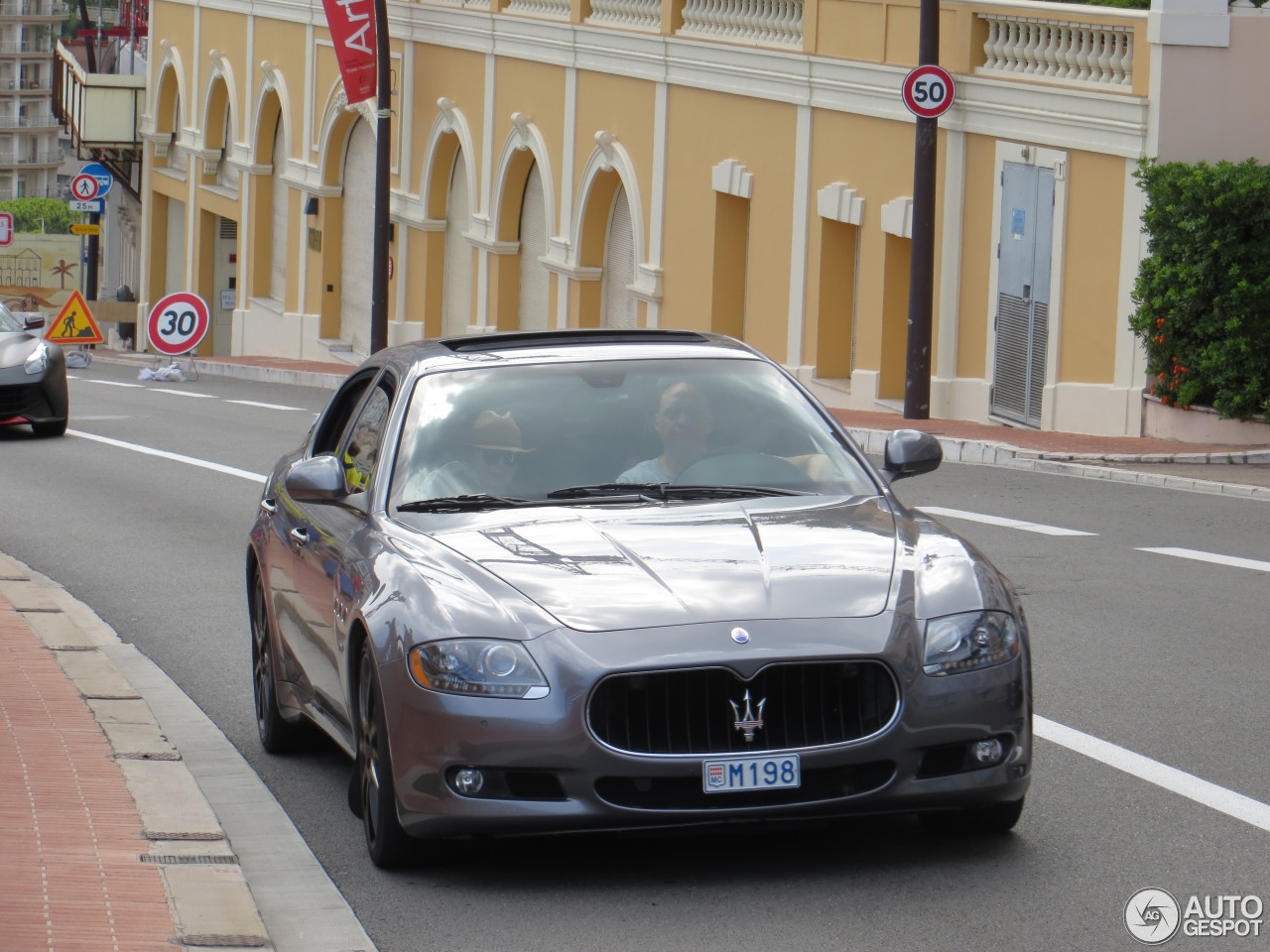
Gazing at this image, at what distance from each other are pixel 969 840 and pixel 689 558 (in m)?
1.16

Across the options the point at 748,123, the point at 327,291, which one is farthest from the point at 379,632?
the point at 327,291

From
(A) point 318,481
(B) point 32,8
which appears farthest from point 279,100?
(B) point 32,8

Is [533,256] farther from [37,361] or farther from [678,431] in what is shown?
[678,431]

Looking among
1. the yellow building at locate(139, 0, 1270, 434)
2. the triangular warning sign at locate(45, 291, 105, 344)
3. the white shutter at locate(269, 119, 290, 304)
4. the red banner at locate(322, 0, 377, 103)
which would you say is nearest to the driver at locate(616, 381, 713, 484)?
A: the yellow building at locate(139, 0, 1270, 434)

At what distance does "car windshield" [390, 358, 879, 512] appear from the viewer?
7.17 meters

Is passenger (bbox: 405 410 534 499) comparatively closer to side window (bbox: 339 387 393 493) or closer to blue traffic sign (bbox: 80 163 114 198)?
side window (bbox: 339 387 393 493)

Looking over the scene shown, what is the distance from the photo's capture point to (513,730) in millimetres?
5926

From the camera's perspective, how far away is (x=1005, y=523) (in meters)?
15.0

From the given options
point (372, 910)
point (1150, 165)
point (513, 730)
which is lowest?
point (372, 910)

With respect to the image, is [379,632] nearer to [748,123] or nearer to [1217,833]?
[1217,833]

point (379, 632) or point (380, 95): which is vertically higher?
point (380, 95)

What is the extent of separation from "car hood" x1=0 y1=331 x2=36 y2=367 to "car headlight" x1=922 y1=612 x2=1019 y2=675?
57.4 feet

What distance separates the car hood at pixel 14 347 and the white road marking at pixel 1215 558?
502 inches

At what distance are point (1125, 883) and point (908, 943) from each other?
799 mm
